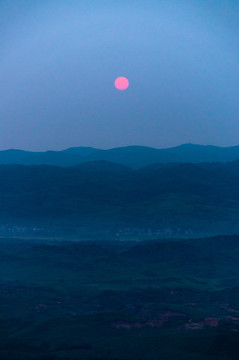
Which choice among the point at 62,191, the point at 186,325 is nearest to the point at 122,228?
the point at 62,191

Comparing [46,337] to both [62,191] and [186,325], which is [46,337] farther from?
[62,191]

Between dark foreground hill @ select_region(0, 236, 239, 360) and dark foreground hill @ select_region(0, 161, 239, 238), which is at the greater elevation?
dark foreground hill @ select_region(0, 161, 239, 238)

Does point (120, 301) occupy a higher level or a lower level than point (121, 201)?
lower

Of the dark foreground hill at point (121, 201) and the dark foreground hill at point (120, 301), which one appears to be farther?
the dark foreground hill at point (121, 201)

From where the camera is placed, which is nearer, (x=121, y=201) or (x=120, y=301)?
(x=120, y=301)

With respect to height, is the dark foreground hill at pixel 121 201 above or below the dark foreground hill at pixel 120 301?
above
